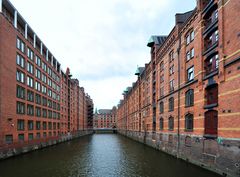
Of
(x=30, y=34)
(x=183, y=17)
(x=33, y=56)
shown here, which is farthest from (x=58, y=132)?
(x=183, y=17)

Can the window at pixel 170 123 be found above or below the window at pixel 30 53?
below

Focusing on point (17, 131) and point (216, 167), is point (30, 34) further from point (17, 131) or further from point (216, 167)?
point (216, 167)

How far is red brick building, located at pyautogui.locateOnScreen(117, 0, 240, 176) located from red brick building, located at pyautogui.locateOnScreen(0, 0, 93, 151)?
2318cm

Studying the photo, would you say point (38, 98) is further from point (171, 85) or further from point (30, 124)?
point (171, 85)

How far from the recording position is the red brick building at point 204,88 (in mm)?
15445

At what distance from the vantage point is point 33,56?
122 feet

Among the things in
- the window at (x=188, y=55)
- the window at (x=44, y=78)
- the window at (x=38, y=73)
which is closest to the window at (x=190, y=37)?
the window at (x=188, y=55)

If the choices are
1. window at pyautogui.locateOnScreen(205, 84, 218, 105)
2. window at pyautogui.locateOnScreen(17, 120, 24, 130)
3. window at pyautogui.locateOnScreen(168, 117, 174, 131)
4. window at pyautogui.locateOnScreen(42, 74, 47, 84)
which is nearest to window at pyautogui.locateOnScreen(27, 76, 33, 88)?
window at pyautogui.locateOnScreen(42, 74, 47, 84)

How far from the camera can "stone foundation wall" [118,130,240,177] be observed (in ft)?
48.1

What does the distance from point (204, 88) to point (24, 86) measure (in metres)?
28.4

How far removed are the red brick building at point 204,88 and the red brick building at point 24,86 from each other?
23.2m

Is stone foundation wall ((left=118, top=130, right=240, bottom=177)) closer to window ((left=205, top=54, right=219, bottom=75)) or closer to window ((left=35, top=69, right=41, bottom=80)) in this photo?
window ((left=205, top=54, right=219, bottom=75))

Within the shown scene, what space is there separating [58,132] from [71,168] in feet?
117

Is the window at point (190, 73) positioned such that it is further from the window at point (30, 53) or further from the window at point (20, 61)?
the window at point (30, 53)
